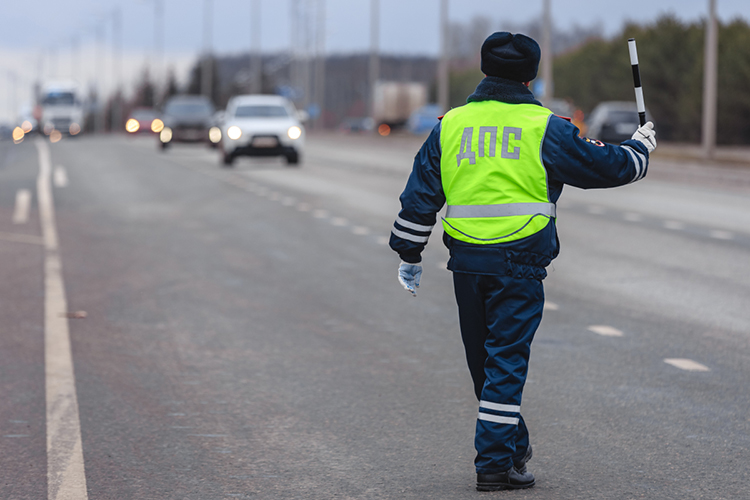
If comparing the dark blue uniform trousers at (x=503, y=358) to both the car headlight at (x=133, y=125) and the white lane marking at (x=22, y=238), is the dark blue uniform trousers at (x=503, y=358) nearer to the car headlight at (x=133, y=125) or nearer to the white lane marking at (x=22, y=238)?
the white lane marking at (x=22, y=238)

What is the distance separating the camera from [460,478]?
479 centimetres

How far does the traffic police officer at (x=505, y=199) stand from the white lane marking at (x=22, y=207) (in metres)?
12.7

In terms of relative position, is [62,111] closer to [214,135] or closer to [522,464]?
[214,135]

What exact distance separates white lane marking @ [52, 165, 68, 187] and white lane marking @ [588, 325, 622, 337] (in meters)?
16.9

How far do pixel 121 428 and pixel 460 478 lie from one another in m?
1.66

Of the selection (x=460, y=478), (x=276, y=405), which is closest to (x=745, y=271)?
(x=276, y=405)

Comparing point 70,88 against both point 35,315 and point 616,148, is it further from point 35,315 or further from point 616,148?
point 616,148

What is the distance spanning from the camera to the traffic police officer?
4520 mm

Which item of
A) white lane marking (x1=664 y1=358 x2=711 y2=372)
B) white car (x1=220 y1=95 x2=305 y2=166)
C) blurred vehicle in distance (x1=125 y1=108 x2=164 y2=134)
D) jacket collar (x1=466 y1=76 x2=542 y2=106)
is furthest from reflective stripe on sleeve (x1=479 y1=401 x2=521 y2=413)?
blurred vehicle in distance (x1=125 y1=108 x2=164 y2=134)

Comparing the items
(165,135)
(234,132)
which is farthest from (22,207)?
(165,135)

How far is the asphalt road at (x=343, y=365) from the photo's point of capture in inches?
192

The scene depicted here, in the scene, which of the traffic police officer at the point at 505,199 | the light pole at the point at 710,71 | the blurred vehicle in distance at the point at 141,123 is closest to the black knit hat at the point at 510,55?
the traffic police officer at the point at 505,199

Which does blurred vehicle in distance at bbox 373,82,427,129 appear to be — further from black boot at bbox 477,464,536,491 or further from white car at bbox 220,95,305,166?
black boot at bbox 477,464,536,491

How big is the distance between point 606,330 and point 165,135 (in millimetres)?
34559
